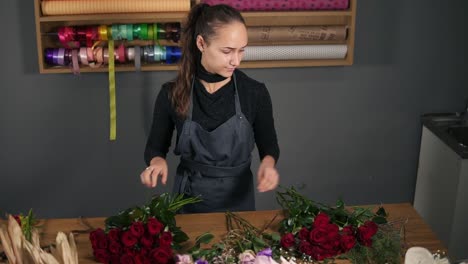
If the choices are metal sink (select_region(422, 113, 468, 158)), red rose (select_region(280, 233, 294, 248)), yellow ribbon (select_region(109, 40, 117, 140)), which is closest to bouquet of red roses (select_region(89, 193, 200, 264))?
red rose (select_region(280, 233, 294, 248))

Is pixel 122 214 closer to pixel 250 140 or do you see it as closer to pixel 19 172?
pixel 250 140

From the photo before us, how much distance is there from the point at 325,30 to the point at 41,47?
59.1 inches

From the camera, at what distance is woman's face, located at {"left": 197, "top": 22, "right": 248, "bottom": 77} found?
238 cm

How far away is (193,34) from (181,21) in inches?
38.8

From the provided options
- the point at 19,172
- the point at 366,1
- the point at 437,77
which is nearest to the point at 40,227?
the point at 19,172

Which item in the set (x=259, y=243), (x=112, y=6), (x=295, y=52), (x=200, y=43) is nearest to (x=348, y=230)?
(x=259, y=243)

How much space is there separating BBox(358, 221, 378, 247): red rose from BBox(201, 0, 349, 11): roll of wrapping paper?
1719 mm

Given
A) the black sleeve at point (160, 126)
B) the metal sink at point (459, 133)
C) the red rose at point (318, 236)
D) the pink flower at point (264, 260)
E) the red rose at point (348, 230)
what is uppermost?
the black sleeve at point (160, 126)

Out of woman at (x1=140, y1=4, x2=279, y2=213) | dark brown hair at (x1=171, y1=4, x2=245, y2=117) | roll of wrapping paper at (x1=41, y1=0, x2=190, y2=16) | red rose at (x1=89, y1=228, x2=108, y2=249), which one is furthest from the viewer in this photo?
roll of wrapping paper at (x1=41, y1=0, x2=190, y2=16)

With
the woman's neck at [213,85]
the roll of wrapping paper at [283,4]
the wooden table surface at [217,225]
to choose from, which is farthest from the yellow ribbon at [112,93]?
the wooden table surface at [217,225]

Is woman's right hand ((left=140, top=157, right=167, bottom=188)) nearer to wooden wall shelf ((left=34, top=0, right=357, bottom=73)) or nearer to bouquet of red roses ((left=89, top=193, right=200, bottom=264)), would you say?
bouquet of red roses ((left=89, top=193, right=200, bottom=264))

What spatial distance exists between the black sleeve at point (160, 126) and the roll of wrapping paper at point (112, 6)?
33.6 inches

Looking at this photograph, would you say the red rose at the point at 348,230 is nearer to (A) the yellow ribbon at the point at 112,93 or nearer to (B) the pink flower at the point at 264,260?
(B) the pink flower at the point at 264,260

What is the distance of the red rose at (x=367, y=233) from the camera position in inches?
82.0
